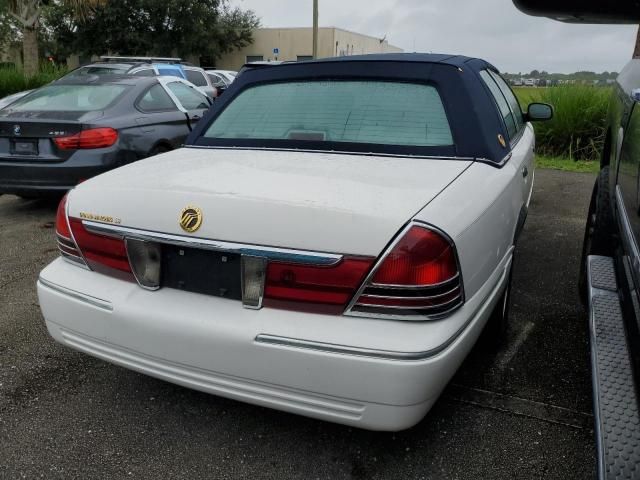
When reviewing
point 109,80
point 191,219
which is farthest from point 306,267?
point 109,80

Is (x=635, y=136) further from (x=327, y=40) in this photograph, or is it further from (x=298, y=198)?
(x=327, y=40)

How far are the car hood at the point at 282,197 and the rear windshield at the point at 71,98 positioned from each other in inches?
142

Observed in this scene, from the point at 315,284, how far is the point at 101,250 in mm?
956

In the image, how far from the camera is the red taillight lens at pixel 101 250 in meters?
2.26

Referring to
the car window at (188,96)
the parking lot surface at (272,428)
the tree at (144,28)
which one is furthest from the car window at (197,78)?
the tree at (144,28)

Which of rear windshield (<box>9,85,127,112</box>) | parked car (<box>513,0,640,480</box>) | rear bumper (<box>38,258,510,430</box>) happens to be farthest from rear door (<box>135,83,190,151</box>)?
parked car (<box>513,0,640,480</box>)

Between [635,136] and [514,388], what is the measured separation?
1.30 metres

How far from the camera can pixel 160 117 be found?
6191 millimetres

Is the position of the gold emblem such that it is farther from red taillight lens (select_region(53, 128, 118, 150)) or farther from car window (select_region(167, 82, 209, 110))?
car window (select_region(167, 82, 209, 110))

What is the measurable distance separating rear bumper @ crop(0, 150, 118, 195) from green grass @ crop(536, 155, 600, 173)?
7.20m

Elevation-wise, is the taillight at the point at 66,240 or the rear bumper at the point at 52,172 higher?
the taillight at the point at 66,240

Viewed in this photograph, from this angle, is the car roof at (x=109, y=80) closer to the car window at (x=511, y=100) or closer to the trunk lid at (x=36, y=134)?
the trunk lid at (x=36, y=134)

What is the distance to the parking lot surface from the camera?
2260mm

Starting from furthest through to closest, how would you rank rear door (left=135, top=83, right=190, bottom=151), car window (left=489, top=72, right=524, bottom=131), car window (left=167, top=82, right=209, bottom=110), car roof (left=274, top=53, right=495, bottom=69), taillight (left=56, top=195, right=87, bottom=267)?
car window (left=167, top=82, right=209, bottom=110) < rear door (left=135, top=83, right=190, bottom=151) < car window (left=489, top=72, right=524, bottom=131) < car roof (left=274, top=53, right=495, bottom=69) < taillight (left=56, top=195, right=87, bottom=267)
